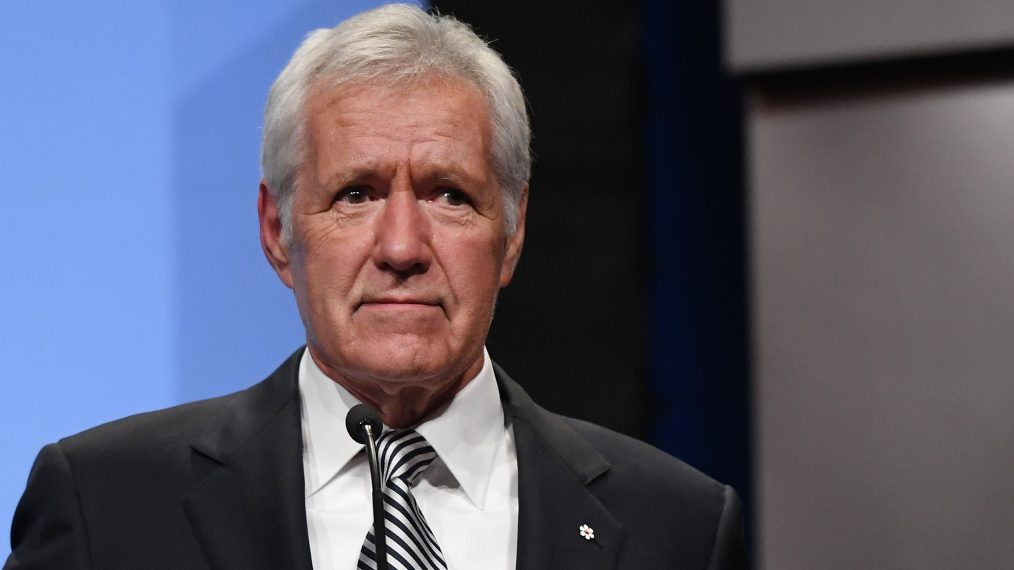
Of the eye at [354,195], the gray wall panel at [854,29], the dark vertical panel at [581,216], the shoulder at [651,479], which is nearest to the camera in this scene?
the eye at [354,195]

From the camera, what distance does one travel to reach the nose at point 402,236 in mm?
1697

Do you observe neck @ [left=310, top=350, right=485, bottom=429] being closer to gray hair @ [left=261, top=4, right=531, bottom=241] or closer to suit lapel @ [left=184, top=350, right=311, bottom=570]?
suit lapel @ [left=184, top=350, right=311, bottom=570]

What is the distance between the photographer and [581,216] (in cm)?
314

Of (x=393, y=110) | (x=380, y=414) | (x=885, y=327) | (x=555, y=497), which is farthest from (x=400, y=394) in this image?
(x=885, y=327)

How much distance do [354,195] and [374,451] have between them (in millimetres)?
385

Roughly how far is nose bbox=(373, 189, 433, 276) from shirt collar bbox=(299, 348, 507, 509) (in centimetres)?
21

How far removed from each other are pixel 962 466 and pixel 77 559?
1.84 meters

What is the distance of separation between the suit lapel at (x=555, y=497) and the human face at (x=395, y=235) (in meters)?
0.17

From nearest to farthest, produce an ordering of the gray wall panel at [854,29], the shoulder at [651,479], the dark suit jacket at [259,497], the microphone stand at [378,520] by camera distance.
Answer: the microphone stand at [378,520], the dark suit jacket at [259,497], the shoulder at [651,479], the gray wall panel at [854,29]

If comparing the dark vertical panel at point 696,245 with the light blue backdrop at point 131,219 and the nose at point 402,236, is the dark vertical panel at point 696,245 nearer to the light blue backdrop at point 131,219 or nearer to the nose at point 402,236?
the light blue backdrop at point 131,219

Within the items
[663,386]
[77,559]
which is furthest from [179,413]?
[663,386]

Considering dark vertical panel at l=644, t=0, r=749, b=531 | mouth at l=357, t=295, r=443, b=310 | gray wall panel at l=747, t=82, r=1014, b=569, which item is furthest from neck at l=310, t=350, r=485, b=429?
dark vertical panel at l=644, t=0, r=749, b=531

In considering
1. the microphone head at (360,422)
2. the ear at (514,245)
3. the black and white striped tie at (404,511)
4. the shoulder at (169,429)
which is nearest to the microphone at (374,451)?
the microphone head at (360,422)

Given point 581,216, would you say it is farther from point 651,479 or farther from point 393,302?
point 393,302
